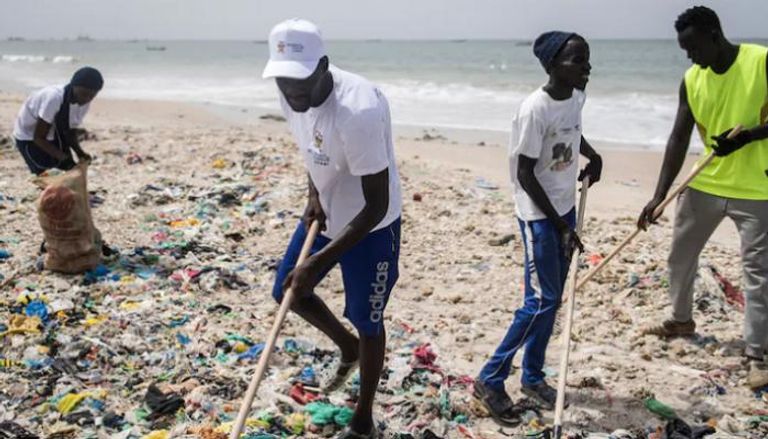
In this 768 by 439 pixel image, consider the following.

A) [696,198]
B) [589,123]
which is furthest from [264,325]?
[589,123]

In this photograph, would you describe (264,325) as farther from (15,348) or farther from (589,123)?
(589,123)

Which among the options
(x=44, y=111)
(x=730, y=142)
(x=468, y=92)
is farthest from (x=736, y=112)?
(x=468, y=92)

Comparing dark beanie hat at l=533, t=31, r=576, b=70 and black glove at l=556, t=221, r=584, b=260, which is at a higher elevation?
dark beanie hat at l=533, t=31, r=576, b=70

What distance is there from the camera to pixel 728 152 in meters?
3.70

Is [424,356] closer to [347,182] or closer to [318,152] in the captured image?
[347,182]

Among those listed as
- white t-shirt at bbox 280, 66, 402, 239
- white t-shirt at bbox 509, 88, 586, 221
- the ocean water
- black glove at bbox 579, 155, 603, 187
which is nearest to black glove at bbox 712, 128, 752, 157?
black glove at bbox 579, 155, 603, 187

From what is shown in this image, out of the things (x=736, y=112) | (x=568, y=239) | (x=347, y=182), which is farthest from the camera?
(x=736, y=112)

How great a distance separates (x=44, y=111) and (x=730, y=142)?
523cm

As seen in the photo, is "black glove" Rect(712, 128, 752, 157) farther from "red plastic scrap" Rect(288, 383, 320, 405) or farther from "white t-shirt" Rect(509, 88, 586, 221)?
"red plastic scrap" Rect(288, 383, 320, 405)

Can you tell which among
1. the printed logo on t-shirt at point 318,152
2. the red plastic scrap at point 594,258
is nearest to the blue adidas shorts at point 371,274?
the printed logo on t-shirt at point 318,152

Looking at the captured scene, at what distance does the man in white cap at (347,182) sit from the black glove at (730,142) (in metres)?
1.92

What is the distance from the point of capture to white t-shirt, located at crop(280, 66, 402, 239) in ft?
8.58

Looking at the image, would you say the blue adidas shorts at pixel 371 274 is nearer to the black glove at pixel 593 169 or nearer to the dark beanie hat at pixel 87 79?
the black glove at pixel 593 169

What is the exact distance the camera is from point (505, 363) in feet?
11.9
